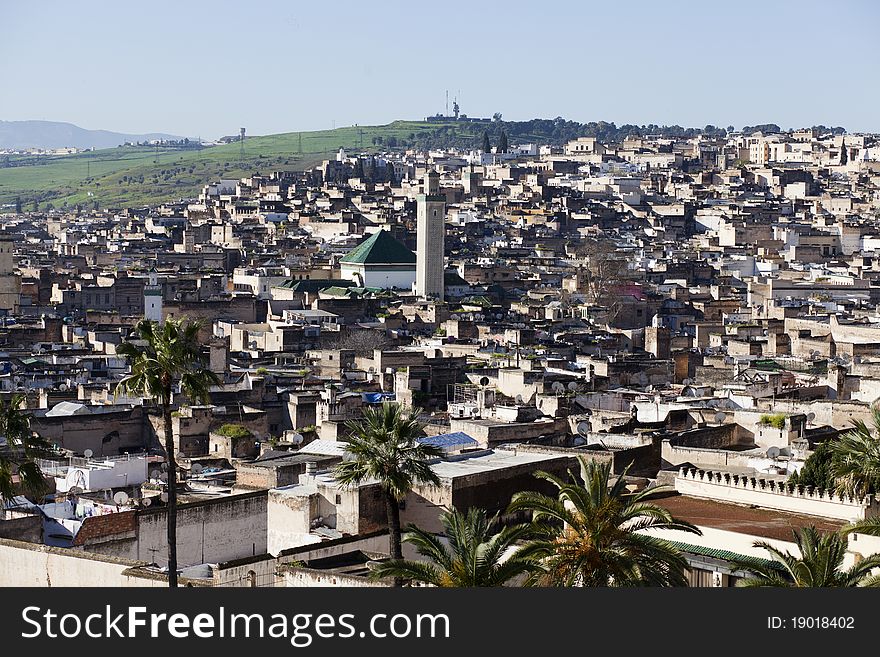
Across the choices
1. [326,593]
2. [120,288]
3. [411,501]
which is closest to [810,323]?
[120,288]

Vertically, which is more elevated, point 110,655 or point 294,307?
point 110,655

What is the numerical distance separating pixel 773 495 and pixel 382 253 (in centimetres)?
6566

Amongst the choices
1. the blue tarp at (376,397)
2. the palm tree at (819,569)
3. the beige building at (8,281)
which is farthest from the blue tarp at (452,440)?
the beige building at (8,281)

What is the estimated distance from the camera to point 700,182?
14275cm

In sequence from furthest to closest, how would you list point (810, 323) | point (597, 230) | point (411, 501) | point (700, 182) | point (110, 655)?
point (700, 182), point (597, 230), point (810, 323), point (411, 501), point (110, 655)

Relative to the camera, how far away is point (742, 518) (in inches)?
923

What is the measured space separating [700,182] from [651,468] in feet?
375

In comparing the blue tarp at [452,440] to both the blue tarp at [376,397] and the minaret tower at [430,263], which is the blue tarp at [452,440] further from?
the minaret tower at [430,263]

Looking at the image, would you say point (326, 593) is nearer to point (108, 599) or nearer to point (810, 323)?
point (108, 599)

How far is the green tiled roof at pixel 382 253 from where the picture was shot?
88938 millimetres

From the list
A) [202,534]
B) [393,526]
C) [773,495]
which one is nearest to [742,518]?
[773,495]

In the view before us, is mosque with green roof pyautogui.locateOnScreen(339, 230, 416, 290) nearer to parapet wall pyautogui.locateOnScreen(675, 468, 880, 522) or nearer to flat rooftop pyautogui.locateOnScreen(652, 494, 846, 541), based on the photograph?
parapet wall pyautogui.locateOnScreen(675, 468, 880, 522)

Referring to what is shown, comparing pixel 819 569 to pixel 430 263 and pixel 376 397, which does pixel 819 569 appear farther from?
pixel 430 263

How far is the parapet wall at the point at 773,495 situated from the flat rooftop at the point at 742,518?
19 centimetres
